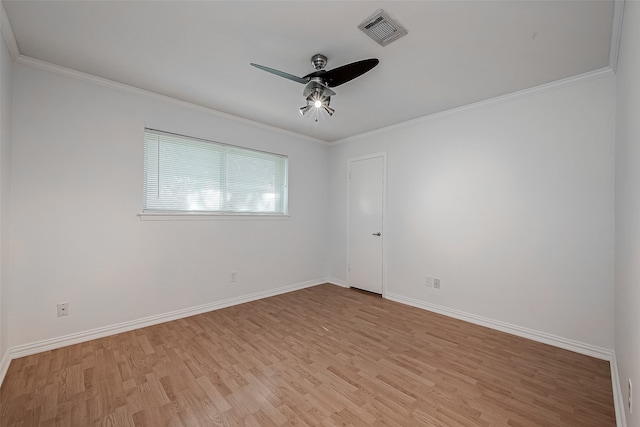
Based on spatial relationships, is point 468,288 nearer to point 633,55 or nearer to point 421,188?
point 421,188

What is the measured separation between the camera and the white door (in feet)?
13.9

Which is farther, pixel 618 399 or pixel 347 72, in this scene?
pixel 347 72

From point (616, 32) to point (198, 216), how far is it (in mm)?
4095

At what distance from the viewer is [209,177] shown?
11.7 feet

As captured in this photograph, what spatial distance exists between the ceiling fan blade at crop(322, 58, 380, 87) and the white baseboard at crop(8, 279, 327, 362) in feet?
9.77

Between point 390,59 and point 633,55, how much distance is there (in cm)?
145

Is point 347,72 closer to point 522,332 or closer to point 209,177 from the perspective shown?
point 209,177

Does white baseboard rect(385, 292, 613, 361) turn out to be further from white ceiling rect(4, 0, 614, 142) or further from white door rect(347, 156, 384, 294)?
white ceiling rect(4, 0, 614, 142)

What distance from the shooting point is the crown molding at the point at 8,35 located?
5.99 feet

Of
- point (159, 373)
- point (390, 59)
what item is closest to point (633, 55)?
point (390, 59)

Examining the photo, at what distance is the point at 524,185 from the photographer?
2.87 m

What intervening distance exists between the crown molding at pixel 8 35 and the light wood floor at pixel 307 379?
2.52 m

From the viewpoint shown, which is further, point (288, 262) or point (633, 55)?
point (288, 262)

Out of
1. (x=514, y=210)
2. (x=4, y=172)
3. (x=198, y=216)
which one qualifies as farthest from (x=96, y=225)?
(x=514, y=210)
